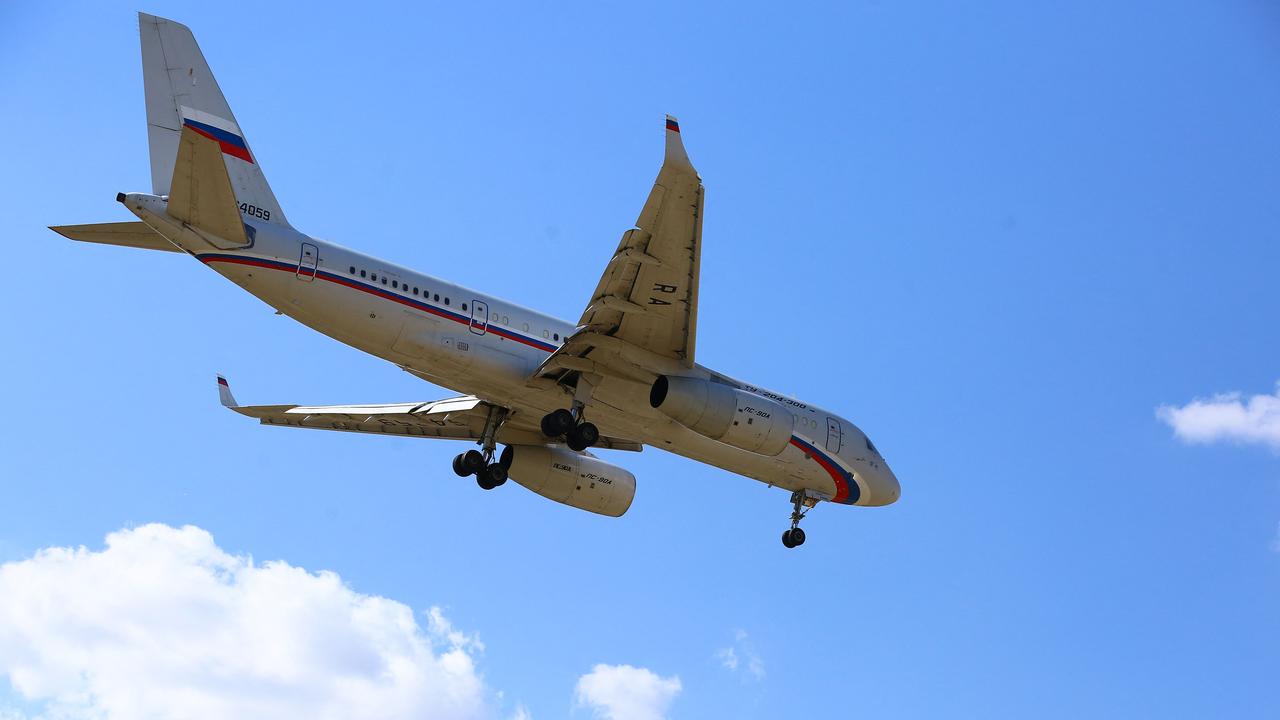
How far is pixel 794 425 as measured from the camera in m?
26.3

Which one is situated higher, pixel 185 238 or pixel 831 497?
pixel 831 497

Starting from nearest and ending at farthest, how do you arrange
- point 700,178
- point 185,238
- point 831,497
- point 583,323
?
point 700,178 → point 185,238 → point 583,323 → point 831,497

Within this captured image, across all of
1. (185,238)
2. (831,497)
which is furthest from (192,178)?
(831,497)

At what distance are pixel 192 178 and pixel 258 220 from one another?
1.88 meters

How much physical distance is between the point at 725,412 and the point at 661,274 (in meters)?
3.67

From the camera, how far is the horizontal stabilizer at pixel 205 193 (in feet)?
65.8

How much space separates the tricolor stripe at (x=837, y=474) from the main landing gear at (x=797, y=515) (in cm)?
55

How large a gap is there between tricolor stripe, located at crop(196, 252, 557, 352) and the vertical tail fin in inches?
46.7

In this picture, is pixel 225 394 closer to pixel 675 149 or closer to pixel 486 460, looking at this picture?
pixel 486 460

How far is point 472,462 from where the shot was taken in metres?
28.3

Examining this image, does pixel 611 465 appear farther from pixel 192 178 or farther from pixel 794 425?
pixel 192 178

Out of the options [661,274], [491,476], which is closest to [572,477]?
[491,476]

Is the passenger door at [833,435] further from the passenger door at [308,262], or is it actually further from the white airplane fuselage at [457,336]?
the passenger door at [308,262]

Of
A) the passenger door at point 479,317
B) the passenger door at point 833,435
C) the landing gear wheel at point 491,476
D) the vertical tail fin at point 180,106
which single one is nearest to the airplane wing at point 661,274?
the passenger door at point 479,317
